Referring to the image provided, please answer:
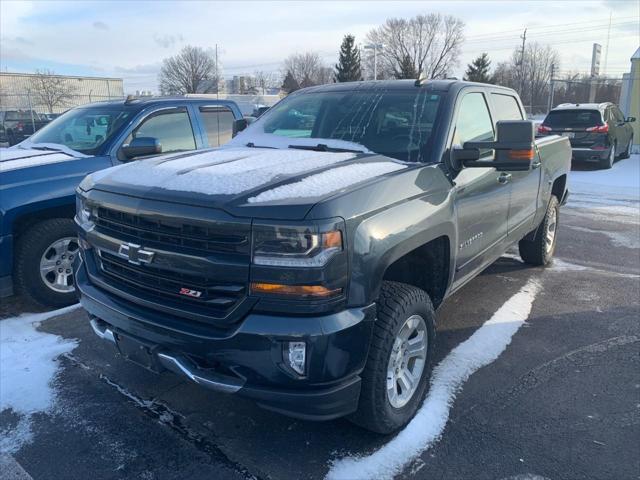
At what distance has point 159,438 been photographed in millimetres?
2971

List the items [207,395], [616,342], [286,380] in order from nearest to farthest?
1. [286,380]
2. [207,395]
3. [616,342]

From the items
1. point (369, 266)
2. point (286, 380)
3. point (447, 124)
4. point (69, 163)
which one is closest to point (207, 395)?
point (286, 380)

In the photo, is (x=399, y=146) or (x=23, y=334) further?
(x=23, y=334)

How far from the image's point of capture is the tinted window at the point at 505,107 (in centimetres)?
463

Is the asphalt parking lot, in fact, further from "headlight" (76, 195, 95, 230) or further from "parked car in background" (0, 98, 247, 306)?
"headlight" (76, 195, 95, 230)

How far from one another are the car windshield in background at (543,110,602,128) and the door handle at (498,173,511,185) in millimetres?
11060

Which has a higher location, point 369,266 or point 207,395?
point 369,266

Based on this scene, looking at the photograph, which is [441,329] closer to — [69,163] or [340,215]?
[340,215]

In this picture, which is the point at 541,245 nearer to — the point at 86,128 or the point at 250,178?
the point at 250,178

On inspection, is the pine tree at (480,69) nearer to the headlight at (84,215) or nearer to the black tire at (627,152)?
the black tire at (627,152)

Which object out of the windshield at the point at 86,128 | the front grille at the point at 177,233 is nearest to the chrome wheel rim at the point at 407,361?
the front grille at the point at 177,233

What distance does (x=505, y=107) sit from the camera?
4879mm

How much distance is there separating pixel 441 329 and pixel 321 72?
83246 mm

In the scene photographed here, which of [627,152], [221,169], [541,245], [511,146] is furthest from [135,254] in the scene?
[627,152]
